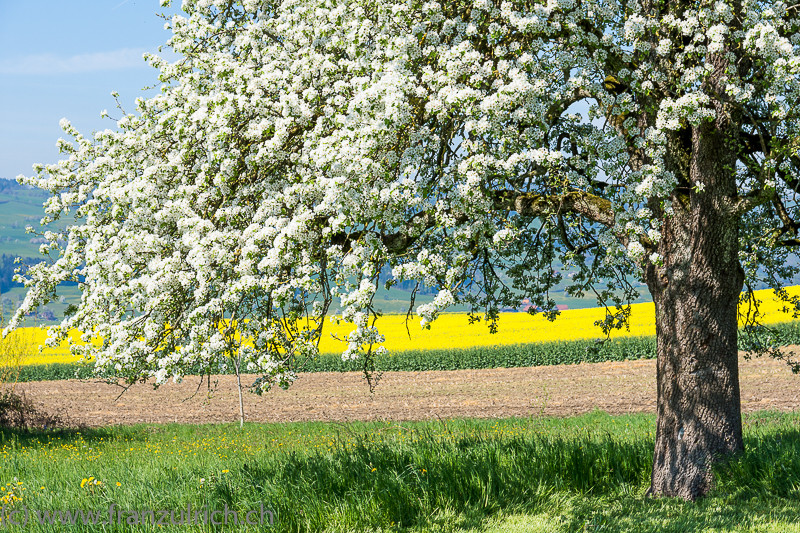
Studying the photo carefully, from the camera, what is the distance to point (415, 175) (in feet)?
23.2

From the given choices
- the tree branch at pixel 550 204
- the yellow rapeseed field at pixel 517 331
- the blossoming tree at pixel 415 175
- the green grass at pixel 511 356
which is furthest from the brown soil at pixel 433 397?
the blossoming tree at pixel 415 175

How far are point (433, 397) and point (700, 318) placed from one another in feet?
67.8

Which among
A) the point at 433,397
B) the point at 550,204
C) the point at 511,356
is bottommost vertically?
the point at 433,397

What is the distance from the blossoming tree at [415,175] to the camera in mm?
6680

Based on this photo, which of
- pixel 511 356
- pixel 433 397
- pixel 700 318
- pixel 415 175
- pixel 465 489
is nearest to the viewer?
pixel 415 175

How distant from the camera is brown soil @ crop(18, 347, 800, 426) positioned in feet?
76.8

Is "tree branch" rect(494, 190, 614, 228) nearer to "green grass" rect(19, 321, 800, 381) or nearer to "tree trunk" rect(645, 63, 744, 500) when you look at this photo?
"tree trunk" rect(645, 63, 744, 500)

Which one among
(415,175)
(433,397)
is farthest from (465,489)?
(433,397)

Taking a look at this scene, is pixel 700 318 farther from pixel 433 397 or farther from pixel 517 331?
pixel 517 331

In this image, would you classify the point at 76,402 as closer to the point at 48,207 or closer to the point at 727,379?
the point at 48,207

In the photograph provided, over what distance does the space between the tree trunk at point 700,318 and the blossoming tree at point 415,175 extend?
0.09 feet

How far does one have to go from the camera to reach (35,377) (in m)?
45.1

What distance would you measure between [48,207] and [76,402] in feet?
87.7

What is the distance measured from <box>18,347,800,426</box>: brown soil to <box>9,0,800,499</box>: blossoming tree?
43.0ft
